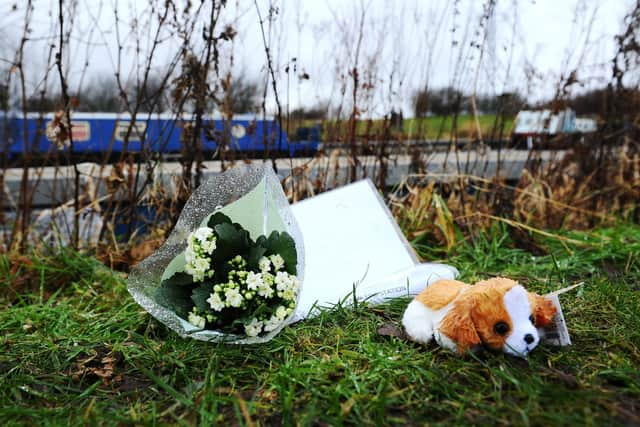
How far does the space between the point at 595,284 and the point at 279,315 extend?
1.29m

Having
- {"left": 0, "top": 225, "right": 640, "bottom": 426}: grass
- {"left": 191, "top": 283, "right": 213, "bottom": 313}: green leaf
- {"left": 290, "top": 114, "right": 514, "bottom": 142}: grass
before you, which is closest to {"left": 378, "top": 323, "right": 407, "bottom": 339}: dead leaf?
{"left": 0, "top": 225, "right": 640, "bottom": 426}: grass

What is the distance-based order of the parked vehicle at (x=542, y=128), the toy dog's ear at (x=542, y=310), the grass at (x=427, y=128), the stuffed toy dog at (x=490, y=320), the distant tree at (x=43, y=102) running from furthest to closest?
the parked vehicle at (x=542, y=128), the grass at (x=427, y=128), the distant tree at (x=43, y=102), the toy dog's ear at (x=542, y=310), the stuffed toy dog at (x=490, y=320)

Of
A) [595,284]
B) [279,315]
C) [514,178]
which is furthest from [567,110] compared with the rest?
[279,315]

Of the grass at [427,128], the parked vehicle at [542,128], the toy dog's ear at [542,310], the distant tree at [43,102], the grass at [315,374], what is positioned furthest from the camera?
the parked vehicle at [542,128]

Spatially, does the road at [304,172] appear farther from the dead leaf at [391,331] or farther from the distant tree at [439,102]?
the dead leaf at [391,331]

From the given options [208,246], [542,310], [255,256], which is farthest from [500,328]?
[208,246]

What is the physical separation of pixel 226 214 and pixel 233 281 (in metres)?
0.24

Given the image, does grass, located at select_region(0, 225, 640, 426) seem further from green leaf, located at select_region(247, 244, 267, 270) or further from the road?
the road

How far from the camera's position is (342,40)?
10.4 ft

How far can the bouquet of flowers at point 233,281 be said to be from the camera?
57.6 inches

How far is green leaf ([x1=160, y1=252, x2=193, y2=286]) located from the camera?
5.15ft

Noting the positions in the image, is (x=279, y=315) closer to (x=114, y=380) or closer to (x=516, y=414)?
(x=114, y=380)

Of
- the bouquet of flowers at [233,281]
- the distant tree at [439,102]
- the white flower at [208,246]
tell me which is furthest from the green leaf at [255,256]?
the distant tree at [439,102]

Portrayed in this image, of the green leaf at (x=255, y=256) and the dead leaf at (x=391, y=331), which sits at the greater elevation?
the green leaf at (x=255, y=256)
